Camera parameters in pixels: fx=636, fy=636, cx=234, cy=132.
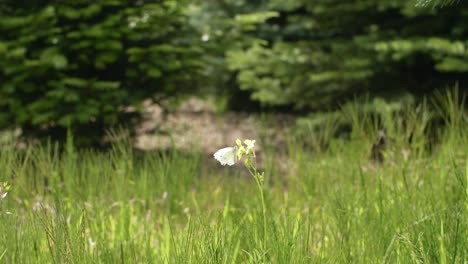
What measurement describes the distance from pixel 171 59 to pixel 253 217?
10.8ft

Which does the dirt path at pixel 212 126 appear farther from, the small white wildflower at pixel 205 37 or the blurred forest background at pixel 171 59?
the small white wildflower at pixel 205 37

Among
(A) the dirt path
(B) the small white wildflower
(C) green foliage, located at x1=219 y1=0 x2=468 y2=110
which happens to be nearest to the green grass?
(C) green foliage, located at x1=219 y1=0 x2=468 y2=110

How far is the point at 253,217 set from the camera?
10.4 ft

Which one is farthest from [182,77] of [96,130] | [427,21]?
[427,21]

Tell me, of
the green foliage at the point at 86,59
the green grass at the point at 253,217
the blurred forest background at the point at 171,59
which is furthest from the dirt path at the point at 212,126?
the green grass at the point at 253,217

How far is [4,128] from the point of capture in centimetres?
612

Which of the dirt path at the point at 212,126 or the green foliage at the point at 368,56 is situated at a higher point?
the green foliage at the point at 368,56

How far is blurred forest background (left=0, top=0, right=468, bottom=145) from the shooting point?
5.72 meters

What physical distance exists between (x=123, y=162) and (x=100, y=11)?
285 centimetres

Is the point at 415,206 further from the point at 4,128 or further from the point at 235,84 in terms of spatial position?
the point at 235,84

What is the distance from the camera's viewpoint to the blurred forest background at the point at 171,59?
572 cm

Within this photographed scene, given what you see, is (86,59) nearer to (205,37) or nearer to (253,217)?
(205,37)

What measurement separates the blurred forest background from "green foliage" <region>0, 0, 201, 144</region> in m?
0.01

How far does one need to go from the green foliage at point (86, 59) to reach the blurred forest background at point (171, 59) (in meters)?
0.01
